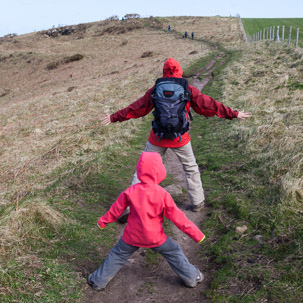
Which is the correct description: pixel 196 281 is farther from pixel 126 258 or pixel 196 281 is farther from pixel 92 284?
pixel 92 284

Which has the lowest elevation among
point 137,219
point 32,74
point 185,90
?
Result: point 32,74

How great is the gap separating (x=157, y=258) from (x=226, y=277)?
1019 millimetres

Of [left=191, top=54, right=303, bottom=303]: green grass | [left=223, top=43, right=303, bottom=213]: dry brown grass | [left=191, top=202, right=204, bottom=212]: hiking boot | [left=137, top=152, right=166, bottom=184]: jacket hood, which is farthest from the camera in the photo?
[left=191, top=202, right=204, bottom=212]: hiking boot

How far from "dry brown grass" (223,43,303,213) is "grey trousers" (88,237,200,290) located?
1909mm

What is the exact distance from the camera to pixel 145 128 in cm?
1181

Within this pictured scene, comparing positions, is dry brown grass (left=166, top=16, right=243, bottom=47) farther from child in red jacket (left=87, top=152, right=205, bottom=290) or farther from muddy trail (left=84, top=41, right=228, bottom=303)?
child in red jacket (left=87, top=152, right=205, bottom=290)

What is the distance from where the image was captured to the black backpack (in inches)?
179

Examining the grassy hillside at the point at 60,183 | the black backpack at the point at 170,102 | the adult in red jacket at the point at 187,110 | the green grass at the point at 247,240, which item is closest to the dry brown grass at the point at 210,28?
the grassy hillside at the point at 60,183

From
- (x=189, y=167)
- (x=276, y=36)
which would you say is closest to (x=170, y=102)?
(x=189, y=167)

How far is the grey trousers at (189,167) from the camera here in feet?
16.8

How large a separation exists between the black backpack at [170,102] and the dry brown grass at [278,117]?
2.00 m

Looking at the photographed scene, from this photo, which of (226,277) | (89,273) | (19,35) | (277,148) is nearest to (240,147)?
(277,148)

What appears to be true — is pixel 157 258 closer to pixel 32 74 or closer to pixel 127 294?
pixel 127 294

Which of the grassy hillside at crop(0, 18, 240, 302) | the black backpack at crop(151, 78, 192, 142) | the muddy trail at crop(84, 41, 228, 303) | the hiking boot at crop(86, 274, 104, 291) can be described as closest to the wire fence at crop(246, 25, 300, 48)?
the grassy hillside at crop(0, 18, 240, 302)
